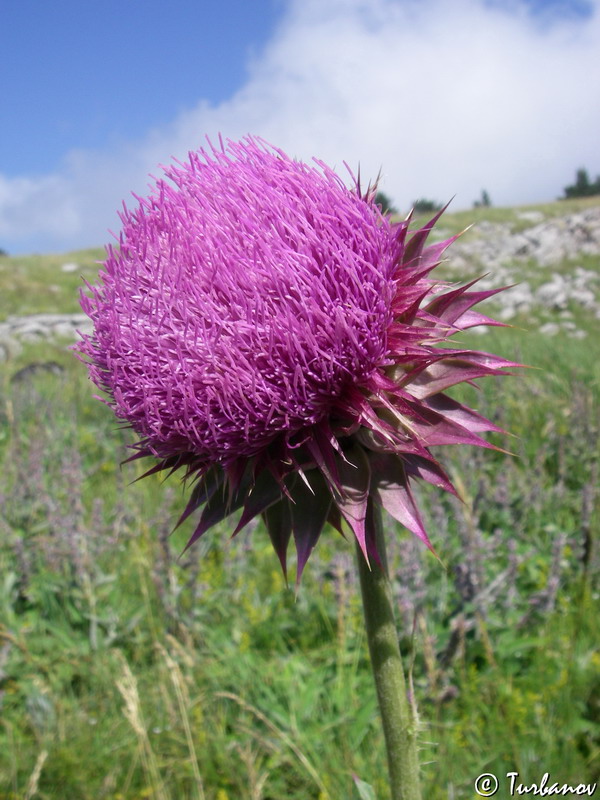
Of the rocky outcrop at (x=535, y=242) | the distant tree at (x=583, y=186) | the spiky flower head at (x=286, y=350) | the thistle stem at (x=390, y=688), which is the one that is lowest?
the thistle stem at (x=390, y=688)

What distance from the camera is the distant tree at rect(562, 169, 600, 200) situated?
69438 millimetres

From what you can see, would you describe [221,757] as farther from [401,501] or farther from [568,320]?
[568,320]

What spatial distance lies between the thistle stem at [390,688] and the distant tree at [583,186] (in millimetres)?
77233

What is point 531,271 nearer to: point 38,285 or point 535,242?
point 535,242

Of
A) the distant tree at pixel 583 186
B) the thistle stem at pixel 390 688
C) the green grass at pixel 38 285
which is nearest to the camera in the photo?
the thistle stem at pixel 390 688

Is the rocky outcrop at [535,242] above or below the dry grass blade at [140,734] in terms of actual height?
above

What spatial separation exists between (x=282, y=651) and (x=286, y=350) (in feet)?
9.81

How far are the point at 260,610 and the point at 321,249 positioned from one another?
3260 mm

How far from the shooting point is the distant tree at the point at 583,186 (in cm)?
6944

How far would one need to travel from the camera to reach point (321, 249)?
6.76ft

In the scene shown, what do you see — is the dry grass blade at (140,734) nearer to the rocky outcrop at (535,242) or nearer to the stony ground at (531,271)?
the stony ground at (531,271)

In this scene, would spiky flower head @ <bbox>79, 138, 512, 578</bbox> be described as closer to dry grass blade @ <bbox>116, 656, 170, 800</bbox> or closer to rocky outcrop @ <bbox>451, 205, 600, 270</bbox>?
dry grass blade @ <bbox>116, 656, 170, 800</bbox>

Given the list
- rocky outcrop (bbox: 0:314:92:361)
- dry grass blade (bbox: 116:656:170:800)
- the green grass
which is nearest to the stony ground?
rocky outcrop (bbox: 0:314:92:361)

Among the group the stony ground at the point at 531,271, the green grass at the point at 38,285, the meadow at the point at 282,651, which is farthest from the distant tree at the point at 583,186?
the meadow at the point at 282,651
